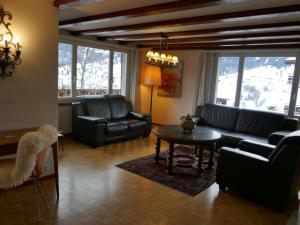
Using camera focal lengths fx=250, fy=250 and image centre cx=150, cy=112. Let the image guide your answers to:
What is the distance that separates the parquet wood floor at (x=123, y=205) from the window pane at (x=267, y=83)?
9.94 ft

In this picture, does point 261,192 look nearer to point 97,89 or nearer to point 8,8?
point 8,8

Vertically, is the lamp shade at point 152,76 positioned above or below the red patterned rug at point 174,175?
above

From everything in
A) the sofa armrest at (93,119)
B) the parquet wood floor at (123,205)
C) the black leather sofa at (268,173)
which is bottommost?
the parquet wood floor at (123,205)

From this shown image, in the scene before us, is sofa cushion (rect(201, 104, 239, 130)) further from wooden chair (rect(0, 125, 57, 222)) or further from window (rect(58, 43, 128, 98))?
wooden chair (rect(0, 125, 57, 222))

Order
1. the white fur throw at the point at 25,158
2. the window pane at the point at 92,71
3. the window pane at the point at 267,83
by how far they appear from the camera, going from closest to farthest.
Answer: the white fur throw at the point at 25,158 < the window pane at the point at 267,83 < the window pane at the point at 92,71

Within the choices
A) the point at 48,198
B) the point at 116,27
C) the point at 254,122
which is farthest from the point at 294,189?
the point at 116,27

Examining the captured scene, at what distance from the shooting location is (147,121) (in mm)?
5973

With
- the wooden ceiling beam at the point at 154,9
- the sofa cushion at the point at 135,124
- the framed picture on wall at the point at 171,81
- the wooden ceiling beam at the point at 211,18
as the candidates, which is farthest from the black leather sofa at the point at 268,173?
the framed picture on wall at the point at 171,81

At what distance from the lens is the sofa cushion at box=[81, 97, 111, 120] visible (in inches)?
214

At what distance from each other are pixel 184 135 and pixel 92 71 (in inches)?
131

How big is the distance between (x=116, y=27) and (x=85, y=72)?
1.87 meters

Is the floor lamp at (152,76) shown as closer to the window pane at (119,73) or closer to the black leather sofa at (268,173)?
the window pane at (119,73)

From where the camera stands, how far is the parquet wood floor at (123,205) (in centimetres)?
255

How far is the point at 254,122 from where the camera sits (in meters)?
5.23
